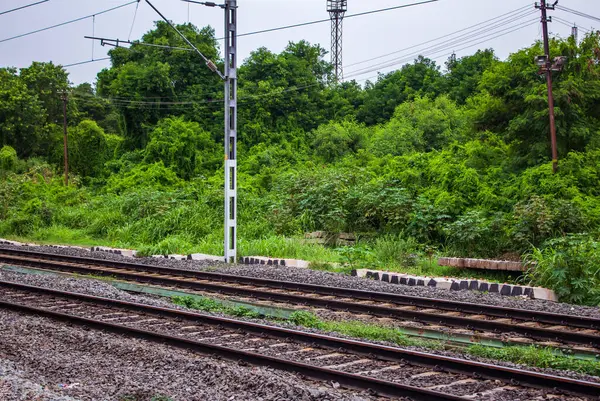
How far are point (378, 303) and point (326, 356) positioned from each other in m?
4.00

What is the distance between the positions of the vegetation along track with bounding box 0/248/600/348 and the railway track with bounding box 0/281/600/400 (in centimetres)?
265

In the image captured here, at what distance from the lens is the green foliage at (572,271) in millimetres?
12266

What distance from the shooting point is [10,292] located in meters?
13.1

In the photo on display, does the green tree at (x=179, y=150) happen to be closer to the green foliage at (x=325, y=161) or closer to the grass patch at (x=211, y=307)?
the green foliage at (x=325, y=161)

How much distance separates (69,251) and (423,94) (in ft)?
86.9

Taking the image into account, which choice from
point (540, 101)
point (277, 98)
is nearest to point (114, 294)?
point (540, 101)

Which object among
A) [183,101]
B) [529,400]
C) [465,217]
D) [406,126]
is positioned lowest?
[529,400]

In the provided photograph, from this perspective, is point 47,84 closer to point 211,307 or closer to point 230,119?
point 230,119

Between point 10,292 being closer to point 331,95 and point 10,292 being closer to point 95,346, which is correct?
point 95,346

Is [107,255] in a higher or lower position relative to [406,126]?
lower

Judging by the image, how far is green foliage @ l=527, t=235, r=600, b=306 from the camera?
12.3m

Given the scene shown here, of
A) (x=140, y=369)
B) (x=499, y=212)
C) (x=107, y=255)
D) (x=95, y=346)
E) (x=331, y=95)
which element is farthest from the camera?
(x=331, y=95)

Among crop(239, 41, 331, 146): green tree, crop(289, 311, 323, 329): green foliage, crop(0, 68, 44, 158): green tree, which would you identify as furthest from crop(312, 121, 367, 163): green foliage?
crop(0, 68, 44, 158): green tree

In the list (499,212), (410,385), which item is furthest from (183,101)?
(410,385)
